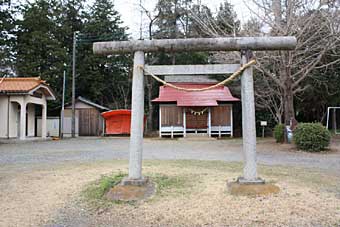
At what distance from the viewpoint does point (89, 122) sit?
25.8 meters

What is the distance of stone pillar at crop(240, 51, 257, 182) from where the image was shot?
207 inches

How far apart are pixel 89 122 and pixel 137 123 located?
829 inches

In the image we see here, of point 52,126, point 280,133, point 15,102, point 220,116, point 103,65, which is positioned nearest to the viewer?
point 280,133

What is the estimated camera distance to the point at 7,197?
17.0ft

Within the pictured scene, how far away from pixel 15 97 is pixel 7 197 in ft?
47.4

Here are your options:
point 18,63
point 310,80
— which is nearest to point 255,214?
point 310,80

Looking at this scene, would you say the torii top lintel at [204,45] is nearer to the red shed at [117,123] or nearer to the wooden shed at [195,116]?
the wooden shed at [195,116]

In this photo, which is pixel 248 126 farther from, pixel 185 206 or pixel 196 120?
pixel 196 120

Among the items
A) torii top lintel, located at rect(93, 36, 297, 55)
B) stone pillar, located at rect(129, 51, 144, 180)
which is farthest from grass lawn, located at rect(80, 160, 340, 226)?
torii top lintel, located at rect(93, 36, 297, 55)

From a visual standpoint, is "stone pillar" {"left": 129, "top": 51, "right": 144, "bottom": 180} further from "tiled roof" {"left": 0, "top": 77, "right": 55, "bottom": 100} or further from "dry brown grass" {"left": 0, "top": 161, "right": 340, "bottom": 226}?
"tiled roof" {"left": 0, "top": 77, "right": 55, "bottom": 100}

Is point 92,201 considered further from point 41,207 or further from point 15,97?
point 15,97

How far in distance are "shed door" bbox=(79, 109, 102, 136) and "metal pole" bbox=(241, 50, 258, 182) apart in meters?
21.5

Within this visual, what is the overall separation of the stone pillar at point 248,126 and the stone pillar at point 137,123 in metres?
1.72

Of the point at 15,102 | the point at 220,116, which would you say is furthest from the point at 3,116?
the point at 220,116
